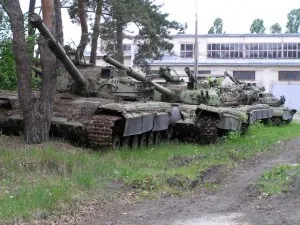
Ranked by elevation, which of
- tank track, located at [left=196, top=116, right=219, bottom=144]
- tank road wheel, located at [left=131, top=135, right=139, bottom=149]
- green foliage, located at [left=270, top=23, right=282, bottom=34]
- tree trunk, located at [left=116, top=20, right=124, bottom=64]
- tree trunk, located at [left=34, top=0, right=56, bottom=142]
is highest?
green foliage, located at [left=270, top=23, right=282, bottom=34]

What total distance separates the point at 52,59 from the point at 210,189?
18.6ft

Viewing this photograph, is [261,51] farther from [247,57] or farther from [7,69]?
[7,69]

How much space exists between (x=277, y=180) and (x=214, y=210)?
6.70ft

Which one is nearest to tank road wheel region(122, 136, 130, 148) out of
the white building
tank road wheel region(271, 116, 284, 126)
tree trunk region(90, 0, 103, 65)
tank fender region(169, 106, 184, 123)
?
tank fender region(169, 106, 184, 123)

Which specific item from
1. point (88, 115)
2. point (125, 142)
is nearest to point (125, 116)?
point (88, 115)

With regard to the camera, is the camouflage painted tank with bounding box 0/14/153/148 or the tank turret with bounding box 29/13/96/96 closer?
the tank turret with bounding box 29/13/96/96

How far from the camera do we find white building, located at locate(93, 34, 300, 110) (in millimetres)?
56688

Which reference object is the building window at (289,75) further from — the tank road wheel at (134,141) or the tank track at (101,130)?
the tank track at (101,130)

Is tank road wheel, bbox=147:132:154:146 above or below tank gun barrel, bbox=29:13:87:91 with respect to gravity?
below

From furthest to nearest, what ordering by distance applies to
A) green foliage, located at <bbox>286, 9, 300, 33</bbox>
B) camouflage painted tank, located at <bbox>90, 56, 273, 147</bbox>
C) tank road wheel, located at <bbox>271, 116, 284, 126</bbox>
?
green foliage, located at <bbox>286, 9, 300, 33</bbox> < tank road wheel, located at <bbox>271, 116, 284, 126</bbox> < camouflage painted tank, located at <bbox>90, 56, 273, 147</bbox>

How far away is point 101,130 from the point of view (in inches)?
507

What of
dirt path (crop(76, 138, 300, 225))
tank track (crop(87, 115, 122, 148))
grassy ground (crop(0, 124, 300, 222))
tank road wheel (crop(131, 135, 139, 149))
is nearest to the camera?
dirt path (crop(76, 138, 300, 225))

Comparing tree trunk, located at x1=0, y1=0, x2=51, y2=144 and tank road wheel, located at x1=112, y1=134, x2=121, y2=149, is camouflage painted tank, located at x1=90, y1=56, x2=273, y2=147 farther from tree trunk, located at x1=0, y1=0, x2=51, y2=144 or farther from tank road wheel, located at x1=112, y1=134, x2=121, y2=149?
tree trunk, located at x1=0, y1=0, x2=51, y2=144

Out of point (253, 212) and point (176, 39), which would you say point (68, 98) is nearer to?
point (253, 212)
